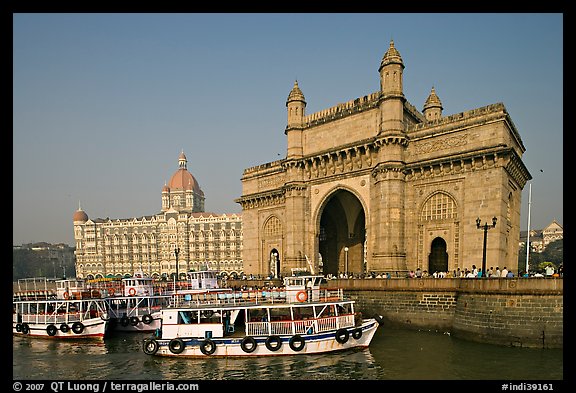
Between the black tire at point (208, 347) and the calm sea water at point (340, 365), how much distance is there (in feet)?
1.38

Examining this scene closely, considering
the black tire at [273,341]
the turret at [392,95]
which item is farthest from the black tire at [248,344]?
the turret at [392,95]

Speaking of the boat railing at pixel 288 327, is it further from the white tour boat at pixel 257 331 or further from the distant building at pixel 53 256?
the distant building at pixel 53 256

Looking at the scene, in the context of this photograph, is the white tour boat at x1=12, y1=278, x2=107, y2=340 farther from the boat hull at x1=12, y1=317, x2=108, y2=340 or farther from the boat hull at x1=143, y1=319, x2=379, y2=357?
the boat hull at x1=143, y1=319, x2=379, y2=357

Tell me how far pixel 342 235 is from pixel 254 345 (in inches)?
1130

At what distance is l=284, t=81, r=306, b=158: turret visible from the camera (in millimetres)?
47750

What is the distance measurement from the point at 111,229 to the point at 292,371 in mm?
123345

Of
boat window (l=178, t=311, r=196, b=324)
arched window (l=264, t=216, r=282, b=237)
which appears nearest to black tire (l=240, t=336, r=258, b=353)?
boat window (l=178, t=311, r=196, b=324)

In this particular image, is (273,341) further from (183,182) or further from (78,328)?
(183,182)

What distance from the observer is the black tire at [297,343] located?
24188mm

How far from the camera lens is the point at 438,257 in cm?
3762

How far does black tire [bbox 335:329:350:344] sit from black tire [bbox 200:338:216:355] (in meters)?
7.30

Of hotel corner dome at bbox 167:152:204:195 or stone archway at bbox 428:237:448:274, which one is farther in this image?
hotel corner dome at bbox 167:152:204:195
